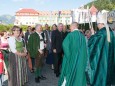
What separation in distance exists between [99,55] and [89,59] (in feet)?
0.85

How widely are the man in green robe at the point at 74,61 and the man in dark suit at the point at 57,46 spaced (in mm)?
5644

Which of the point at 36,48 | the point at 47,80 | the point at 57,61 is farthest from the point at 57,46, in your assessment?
the point at 47,80

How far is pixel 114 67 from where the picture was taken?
293 inches

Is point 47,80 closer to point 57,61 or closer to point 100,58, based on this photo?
point 57,61

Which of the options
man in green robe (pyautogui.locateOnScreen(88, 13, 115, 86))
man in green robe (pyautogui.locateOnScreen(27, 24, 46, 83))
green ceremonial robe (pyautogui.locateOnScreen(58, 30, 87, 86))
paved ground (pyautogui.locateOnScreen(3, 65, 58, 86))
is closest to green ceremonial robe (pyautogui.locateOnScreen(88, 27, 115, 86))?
man in green robe (pyautogui.locateOnScreen(88, 13, 115, 86))

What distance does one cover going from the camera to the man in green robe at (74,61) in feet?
25.1

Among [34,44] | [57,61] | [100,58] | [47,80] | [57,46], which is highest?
[100,58]

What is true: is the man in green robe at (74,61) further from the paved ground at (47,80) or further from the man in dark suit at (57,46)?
the man in dark suit at (57,46)

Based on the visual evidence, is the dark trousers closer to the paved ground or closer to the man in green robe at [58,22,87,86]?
the paved ground

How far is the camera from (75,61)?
7688 mm

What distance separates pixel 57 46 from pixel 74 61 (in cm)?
579

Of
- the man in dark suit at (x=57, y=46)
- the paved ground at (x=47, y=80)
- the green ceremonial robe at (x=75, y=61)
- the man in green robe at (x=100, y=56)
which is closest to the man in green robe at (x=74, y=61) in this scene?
the green ceremonial robe at (x=75, y=61)

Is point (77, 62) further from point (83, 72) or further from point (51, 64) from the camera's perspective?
point (51, 64)

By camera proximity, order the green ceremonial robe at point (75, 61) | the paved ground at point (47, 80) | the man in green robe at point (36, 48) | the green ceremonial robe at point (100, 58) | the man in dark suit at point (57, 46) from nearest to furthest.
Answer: the green ceremonial robe at point (100, 58)
the green ceremonial robe at point (75, 61)
the paved ground at point (47, 80)
the man in green robe at point (36, 48)
the man in dark suit at point (57, 46)
